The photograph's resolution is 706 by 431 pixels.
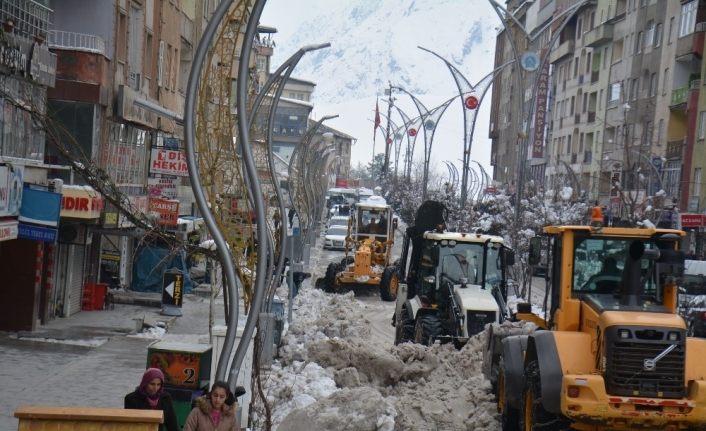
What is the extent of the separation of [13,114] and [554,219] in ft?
95.1

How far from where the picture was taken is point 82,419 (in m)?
8.96

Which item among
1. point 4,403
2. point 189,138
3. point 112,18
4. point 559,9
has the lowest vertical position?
point 4,403

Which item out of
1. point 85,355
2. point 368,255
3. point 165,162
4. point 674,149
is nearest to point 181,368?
point 85,355

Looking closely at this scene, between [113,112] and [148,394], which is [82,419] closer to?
[148,394]

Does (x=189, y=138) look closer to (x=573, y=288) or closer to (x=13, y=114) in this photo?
(x=573, y=288)

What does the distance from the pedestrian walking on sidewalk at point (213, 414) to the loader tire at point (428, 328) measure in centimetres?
1282

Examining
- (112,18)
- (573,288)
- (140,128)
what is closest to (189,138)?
(573,288)

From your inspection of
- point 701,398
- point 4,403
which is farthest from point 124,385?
point 701,398

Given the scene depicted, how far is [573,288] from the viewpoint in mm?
14492

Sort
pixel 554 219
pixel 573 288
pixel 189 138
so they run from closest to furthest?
pixel 189 138 → pixel 573 288 → pixel 554 219

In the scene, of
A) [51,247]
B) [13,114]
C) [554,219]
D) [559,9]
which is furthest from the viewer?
[559,9]

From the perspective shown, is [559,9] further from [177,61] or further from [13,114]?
[13,114]

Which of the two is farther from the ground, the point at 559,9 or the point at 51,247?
the point at 559,9

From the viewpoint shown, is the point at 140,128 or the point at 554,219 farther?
the point at 554,219
